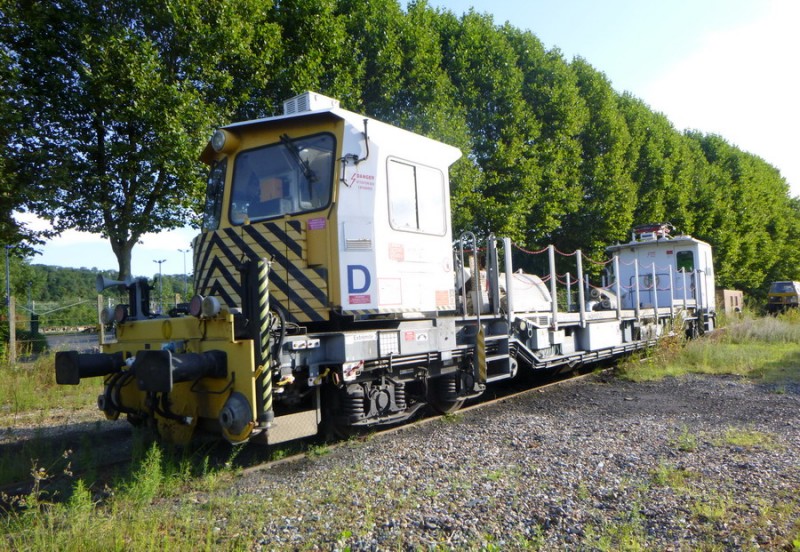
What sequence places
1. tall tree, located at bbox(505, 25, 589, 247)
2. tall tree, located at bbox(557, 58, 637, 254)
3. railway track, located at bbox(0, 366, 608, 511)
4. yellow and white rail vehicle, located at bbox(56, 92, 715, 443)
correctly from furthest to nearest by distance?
tall tree, located at bbox(557, 58, 637, 254), tall tree, located at bbox(505, 25, 589, 247), railway track, located at bbox(0, 366, 608, 511), yellow and white rail vehicle, located at bbox(56, 92, 715, 443)

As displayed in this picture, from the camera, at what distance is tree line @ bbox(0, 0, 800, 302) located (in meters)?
9.73

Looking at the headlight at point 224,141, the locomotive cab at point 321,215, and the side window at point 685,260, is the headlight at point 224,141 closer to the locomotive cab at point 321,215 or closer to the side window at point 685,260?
the locomotive cab at point 321,215

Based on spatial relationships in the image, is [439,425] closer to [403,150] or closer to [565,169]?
[403,150]

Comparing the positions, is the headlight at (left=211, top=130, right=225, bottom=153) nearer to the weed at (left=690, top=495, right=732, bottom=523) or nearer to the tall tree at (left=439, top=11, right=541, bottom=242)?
the weed at (left=690, top=495, right=732, bottom=523)

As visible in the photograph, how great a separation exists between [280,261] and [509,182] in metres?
12.2

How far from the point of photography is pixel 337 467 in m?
5.25

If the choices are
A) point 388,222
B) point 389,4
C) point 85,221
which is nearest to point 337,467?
point 388,222

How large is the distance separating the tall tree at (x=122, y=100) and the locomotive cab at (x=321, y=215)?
4.13 metres

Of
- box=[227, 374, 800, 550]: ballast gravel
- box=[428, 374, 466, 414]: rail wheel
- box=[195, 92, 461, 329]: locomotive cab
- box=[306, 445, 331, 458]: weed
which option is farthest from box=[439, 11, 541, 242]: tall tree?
box=[306, 445, 331, 458]: weed

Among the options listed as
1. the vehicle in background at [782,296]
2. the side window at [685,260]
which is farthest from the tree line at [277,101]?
the vehicle in background at [782,296]

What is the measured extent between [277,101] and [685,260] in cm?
1097

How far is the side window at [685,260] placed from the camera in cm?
1578

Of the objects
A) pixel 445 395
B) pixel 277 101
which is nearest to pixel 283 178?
pixel 445 395

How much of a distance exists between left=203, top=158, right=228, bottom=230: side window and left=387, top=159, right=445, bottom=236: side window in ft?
5.78
